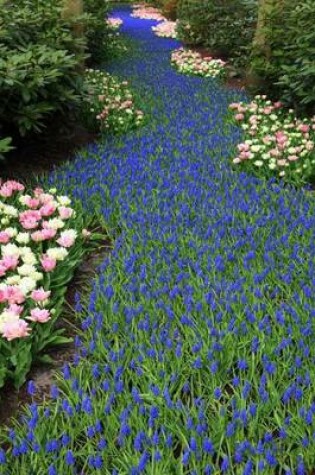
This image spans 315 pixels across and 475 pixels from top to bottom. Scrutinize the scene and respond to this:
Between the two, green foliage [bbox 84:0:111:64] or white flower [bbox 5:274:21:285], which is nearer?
white flower [bbox 5:274:21:285]

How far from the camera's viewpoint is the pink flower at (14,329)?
2.88 m

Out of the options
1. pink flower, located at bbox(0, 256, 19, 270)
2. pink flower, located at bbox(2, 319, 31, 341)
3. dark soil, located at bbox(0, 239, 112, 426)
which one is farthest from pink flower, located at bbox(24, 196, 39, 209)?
pink flower, located at bbox(2, 319, 31, 341)

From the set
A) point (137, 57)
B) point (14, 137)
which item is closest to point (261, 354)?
point (14, 137)

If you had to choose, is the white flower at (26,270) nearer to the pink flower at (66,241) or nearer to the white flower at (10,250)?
the white flower at (10,250)

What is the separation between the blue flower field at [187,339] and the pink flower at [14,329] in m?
0.29

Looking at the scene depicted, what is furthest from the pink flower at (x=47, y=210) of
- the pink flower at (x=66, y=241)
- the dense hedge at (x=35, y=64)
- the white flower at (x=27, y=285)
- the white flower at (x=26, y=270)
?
the white flower at (x=27, y=285)

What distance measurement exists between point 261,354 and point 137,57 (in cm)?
1122

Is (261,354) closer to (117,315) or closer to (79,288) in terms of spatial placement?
(117,315)

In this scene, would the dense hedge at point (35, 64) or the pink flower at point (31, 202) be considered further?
the dense hedge at point (35, 64)

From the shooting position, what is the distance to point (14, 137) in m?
6.00

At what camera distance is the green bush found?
7035 mm

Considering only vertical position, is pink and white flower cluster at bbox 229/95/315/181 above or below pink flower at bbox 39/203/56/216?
below

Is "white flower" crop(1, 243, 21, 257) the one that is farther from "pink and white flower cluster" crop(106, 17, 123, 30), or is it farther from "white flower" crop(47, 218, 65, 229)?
"pink and white flower cluster" crop(106, 17, 123, 30)

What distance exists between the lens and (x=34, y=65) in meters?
5.26
